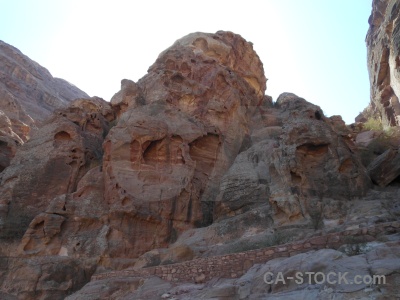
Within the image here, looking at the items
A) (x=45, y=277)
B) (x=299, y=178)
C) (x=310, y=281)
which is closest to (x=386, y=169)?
(x=299, y=178)

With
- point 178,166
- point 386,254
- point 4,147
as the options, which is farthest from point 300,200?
point 4,147

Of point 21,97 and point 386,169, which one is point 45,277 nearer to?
point 386,169

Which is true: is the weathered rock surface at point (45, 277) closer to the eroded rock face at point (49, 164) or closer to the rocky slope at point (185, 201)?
the rocky slope at point (185, 201)

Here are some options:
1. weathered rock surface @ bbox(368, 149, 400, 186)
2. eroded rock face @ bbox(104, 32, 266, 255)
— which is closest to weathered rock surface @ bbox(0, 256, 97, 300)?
eroded rock face @ bbox(104, 32, 266, 255)

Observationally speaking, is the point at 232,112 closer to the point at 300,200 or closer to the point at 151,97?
the point at 151,97

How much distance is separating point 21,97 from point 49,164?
2883 centimetres

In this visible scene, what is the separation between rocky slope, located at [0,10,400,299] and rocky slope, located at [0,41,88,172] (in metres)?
5.89

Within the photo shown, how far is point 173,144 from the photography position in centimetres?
2255

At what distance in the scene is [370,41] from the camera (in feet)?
146

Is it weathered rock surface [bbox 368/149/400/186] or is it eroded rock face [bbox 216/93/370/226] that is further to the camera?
weathered rock surface [bbox 368/149/400/186]

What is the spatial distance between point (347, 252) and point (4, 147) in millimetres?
24574

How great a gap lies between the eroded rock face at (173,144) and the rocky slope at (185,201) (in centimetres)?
7

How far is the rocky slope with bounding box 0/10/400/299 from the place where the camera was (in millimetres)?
12430

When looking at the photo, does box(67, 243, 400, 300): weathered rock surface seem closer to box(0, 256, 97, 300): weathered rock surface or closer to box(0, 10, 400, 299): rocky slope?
box(0, 10, 400, 299): rocky slope
